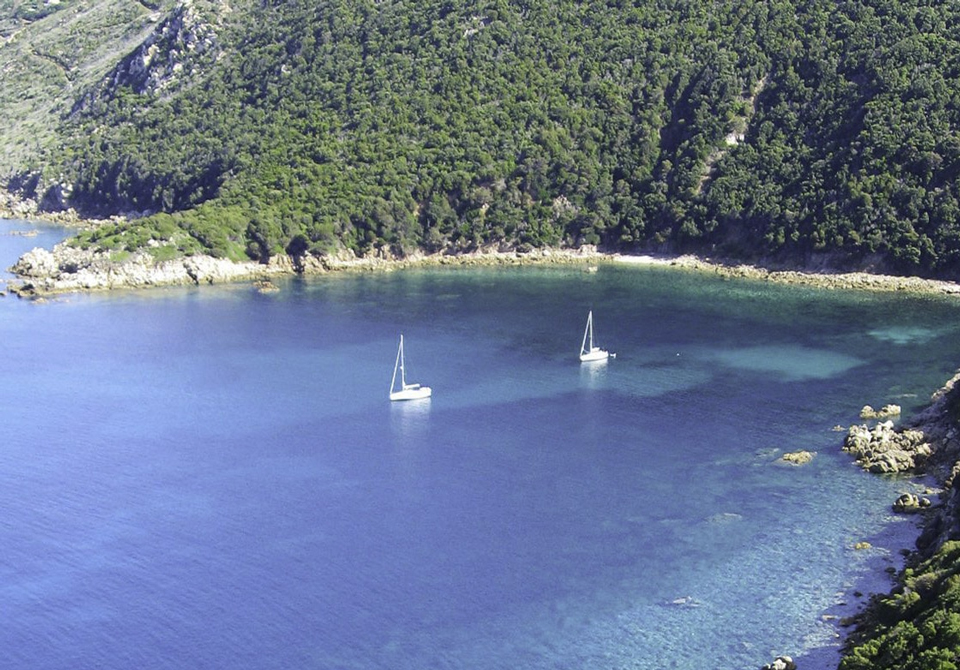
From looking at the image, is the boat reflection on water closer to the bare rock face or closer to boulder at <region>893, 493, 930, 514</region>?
boulder at <region>893, 493, 930, 514</region>

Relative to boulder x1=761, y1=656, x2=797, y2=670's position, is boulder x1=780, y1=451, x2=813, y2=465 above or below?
above

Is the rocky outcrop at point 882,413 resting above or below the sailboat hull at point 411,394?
below

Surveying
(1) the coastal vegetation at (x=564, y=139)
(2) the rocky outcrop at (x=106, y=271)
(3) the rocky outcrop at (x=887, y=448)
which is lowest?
(3) the rocky outcrop at (x=887, y=448)

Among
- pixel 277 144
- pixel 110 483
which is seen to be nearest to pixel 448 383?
pixel 110 483

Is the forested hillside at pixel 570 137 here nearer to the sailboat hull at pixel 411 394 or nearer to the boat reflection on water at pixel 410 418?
the sailboat hull at pixel 411 394

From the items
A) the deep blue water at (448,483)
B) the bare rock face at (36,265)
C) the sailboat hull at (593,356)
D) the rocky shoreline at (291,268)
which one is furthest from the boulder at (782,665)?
the bare rock face at (36,265)

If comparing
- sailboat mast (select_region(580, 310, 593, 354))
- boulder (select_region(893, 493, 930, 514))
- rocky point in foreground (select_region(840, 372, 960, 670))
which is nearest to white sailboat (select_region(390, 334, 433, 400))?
sailboat mast (select_region(580, 310, 593, 354))

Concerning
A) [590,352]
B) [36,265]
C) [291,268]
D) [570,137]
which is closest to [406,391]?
[590,352]
